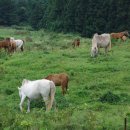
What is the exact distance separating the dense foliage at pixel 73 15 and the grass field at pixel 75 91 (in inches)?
1040

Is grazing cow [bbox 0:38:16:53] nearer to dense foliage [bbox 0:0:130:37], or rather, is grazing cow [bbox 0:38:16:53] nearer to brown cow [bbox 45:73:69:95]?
brown cow [bbox 45:73:69:95]

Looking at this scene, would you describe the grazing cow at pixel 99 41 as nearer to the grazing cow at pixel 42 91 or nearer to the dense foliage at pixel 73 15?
the grazing cow at pixel 42 91

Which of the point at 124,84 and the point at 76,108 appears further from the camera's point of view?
the point at 124,84

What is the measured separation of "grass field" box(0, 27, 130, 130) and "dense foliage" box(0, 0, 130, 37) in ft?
86.7

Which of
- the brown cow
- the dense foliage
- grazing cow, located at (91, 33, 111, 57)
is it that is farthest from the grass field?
the dense foliage

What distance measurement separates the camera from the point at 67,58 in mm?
27547

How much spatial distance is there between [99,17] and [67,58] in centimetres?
3504

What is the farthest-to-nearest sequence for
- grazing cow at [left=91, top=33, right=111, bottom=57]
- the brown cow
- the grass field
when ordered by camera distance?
grazing cow at [left=91, top=33, right=111, bottom=57] < the brown cow < the grass field

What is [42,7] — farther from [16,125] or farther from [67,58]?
[16,125]

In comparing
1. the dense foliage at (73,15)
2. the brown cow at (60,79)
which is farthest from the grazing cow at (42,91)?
the dense foliage at (73,15)

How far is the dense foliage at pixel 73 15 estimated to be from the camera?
59438 mm

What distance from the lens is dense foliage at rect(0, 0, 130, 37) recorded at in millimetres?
59438

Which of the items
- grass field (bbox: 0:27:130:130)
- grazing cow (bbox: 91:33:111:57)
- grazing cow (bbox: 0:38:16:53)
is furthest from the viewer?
grazing cow (bbox: 0:38:16:53)

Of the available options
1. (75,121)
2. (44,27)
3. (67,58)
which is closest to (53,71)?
(67,58)
